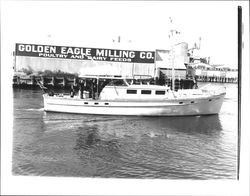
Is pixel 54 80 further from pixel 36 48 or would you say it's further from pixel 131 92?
pixel 131 92

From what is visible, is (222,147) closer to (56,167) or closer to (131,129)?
(131,129)

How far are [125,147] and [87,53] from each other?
155cm

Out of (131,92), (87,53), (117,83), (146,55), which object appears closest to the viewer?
(87,53)

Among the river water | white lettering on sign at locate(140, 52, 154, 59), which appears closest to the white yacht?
the river water

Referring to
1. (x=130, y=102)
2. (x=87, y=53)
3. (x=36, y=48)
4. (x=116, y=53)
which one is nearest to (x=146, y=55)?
(x=116, y=53)

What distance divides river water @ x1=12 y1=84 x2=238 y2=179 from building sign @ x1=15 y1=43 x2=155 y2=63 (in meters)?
0.72

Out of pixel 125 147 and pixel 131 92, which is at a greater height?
pixel 131 92

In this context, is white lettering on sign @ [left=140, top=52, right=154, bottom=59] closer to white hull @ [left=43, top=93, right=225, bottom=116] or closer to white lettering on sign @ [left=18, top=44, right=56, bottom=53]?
white lettering on sign @ [left=18, top=44, right=56, bottom=53]

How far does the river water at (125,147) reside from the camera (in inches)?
136

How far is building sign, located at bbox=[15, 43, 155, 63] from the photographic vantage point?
13.0 ft

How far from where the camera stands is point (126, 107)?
20.6 ft

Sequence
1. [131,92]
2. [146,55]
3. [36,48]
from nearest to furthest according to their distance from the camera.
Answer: [36,48] < [146,55] < [131,92]
